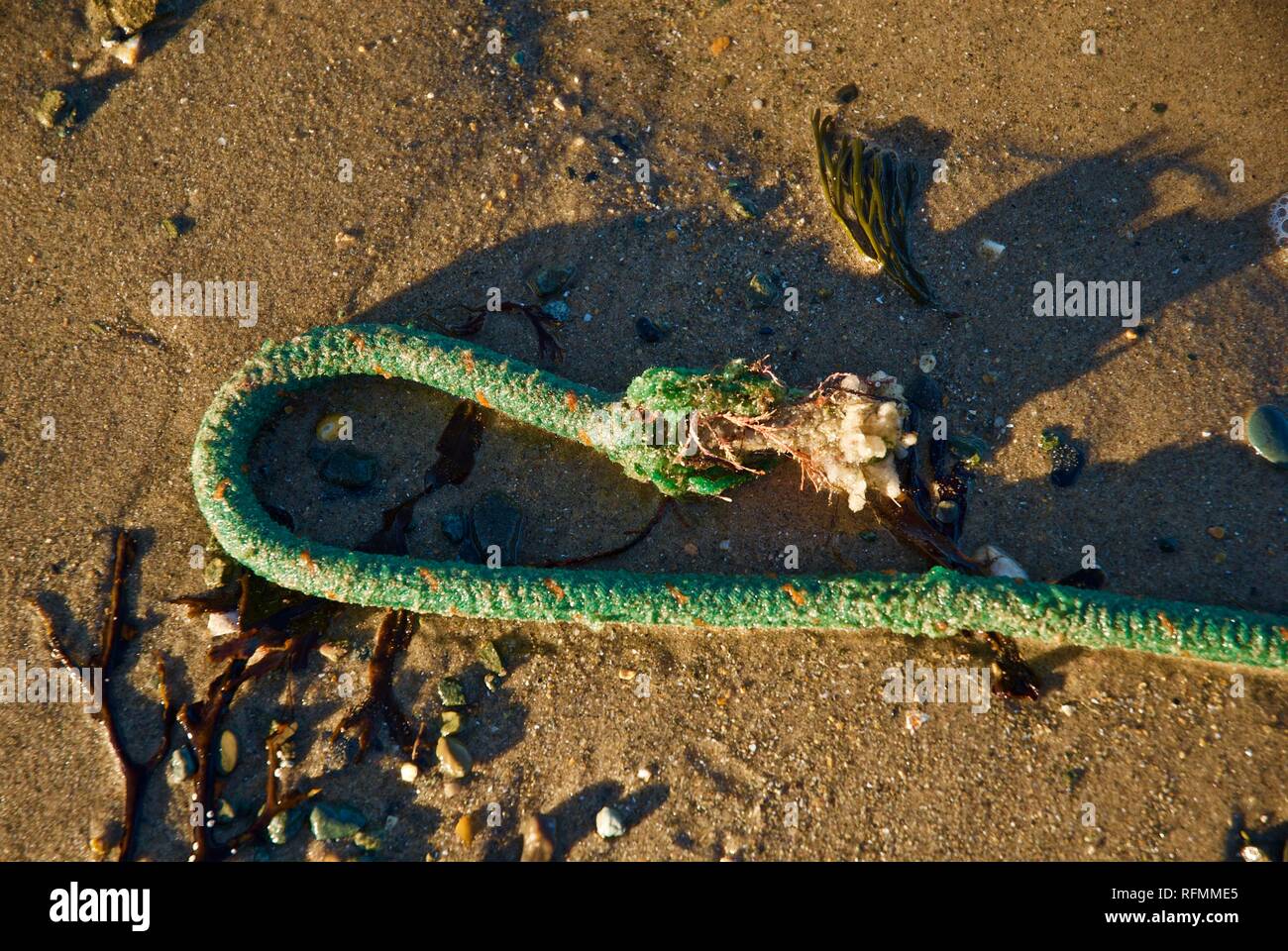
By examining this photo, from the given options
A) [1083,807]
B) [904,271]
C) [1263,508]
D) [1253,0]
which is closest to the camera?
[1083,807]

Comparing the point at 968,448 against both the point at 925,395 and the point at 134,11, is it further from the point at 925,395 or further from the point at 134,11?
the point at 134,11

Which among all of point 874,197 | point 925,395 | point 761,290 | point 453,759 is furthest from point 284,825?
point 874,197

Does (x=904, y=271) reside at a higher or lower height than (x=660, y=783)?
higher

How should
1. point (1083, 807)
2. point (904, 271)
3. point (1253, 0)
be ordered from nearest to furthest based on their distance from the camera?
point (1083, 807), point (904, 271), point (1253, 0)


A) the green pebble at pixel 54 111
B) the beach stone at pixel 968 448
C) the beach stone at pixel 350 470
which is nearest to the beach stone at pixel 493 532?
the beach stone at pixel 350 470

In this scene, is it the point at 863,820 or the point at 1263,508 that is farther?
the point at 1263,508

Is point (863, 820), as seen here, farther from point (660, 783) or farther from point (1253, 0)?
point (1253, 0)

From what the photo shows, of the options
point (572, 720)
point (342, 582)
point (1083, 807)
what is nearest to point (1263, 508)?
point (1083, 807)

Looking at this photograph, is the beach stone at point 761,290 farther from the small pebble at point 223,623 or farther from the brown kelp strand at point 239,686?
the small pebble at point 223,623
